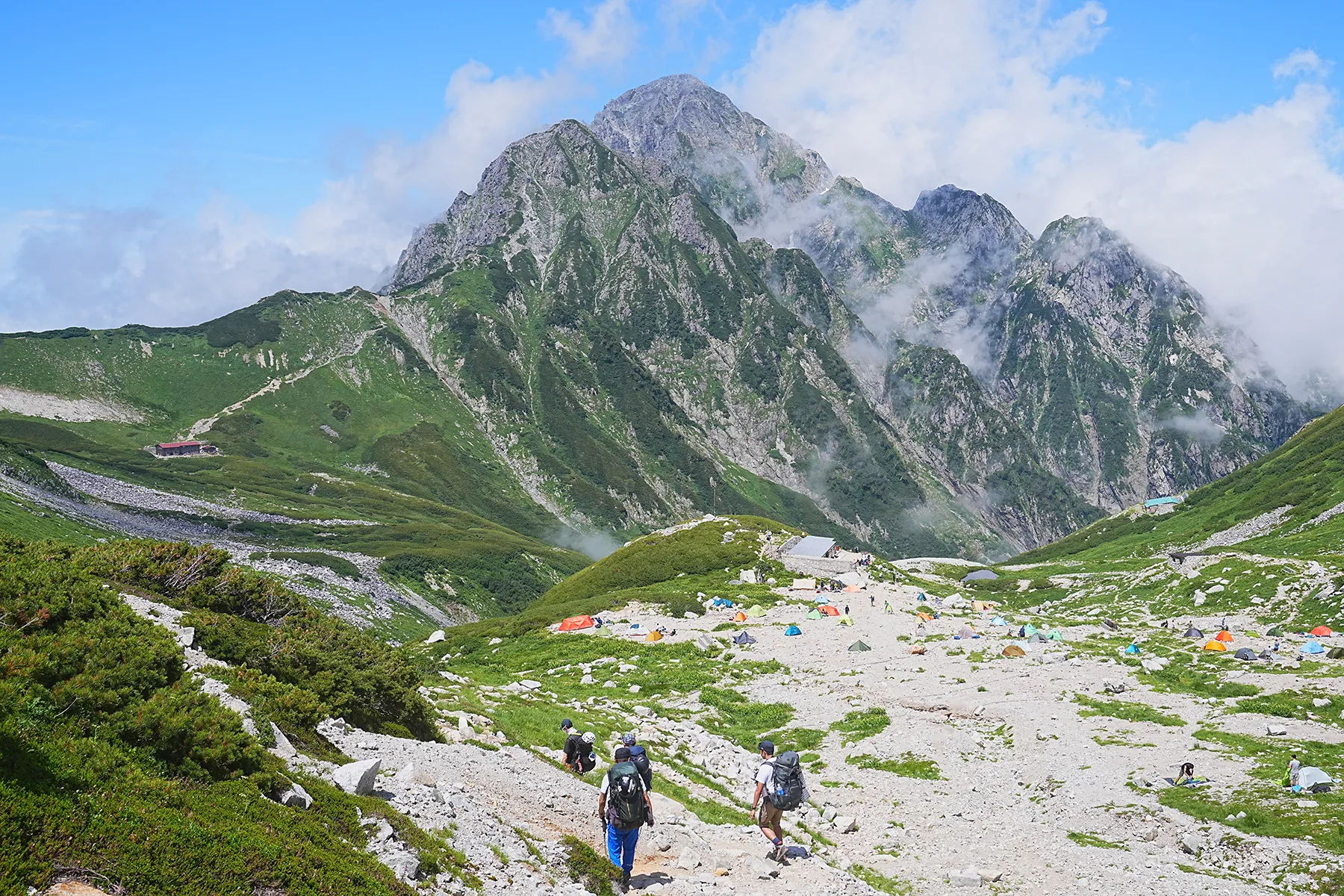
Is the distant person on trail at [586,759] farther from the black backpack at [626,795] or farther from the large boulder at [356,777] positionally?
the large boulder at [356,777]

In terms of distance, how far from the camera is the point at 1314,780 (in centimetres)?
2536

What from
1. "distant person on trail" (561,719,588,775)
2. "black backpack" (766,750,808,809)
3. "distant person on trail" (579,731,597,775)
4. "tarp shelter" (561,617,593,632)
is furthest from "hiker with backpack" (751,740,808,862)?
"tarp shelter" (561,617,593,632)

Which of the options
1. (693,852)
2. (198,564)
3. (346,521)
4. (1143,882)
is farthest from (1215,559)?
(346,521)

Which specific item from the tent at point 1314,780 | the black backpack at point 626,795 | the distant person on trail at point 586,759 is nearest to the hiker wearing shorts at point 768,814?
the black backpack at point 626,795

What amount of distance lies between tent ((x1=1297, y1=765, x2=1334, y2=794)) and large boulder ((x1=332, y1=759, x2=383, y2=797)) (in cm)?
2638

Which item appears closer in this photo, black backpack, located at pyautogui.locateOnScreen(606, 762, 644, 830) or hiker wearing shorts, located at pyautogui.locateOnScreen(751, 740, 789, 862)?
black backpack, located at pyautogui.locateOnScreen(606, 762, 644, 830)

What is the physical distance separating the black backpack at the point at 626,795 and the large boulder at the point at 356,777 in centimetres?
474

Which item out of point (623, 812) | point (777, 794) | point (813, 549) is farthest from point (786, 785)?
point (813, 549)

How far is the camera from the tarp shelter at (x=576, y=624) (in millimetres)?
70000

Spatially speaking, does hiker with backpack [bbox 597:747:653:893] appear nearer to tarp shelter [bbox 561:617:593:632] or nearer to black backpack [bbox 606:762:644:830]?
black backpack [bbox 606:762:644:830]

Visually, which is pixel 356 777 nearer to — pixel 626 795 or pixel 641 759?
pixel 626 795

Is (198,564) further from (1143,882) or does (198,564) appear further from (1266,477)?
(1266,477)

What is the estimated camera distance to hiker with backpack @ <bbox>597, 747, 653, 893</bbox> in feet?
56.7

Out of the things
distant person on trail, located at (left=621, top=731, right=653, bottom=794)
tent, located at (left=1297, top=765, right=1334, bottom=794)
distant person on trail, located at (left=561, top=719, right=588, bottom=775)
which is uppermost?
distant person on trail, located at (left=621, top=731, right=653, bottom=794)
